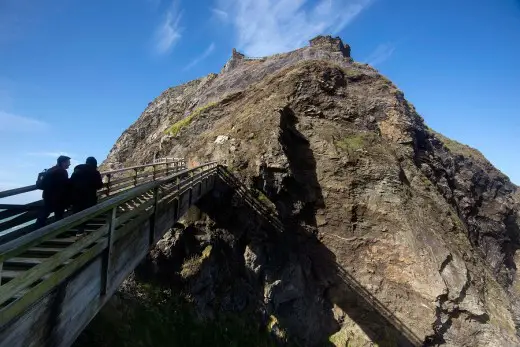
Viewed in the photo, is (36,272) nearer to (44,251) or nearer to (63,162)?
(44,251)

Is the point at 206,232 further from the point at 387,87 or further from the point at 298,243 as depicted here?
the point at 387,87

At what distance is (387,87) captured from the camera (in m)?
28.5

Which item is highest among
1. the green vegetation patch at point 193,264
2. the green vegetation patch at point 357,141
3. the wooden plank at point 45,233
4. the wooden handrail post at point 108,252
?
the green vegetation patch at point 357,141

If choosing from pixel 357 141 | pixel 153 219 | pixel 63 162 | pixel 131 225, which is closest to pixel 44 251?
pixel 131 225

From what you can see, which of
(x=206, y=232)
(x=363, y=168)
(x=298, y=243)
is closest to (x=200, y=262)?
(x=206, y=232)

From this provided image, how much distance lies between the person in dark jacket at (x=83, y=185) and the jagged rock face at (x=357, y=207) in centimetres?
1115

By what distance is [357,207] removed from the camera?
20844mm

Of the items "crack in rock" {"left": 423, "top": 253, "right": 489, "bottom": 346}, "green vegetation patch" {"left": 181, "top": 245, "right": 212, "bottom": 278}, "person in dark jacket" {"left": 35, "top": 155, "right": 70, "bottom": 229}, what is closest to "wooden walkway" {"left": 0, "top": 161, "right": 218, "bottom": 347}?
"person in dark jacket" {"left": 35, "top": 155, "right": 70, "bottom": 229}

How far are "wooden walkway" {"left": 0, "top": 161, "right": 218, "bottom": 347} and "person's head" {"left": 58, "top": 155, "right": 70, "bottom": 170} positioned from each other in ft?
4.61

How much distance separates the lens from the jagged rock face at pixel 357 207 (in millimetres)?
17719

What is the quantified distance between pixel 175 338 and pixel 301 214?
10324 millimetres

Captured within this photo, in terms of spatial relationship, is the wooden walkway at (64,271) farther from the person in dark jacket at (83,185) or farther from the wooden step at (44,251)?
the person in dark jacket at (83,185)

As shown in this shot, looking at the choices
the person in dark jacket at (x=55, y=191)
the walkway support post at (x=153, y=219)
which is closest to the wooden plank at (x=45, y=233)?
the person in dark jacket at (x=55, y=191)

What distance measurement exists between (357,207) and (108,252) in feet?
55.2
